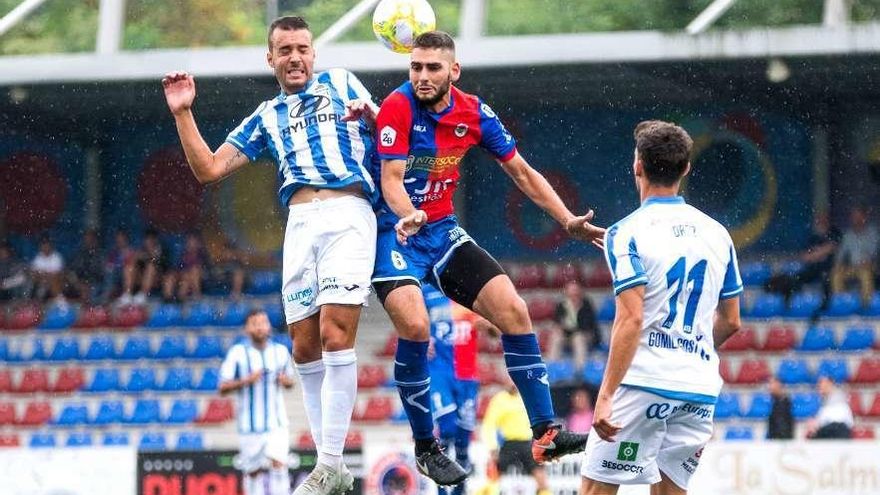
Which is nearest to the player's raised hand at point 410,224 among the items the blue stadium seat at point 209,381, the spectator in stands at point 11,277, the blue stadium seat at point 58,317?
the blue stadium seat at point 209,381

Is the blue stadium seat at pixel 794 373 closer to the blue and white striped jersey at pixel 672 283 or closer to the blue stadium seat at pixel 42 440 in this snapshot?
the blue stadium seat at pixel 42 440

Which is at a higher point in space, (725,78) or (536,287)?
(725,78)

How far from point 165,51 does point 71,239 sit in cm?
710

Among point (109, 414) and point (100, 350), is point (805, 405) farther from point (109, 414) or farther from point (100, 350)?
point (100, 350)

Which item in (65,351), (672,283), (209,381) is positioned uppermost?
(65,351)

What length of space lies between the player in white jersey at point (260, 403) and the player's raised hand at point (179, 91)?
24.0 ft

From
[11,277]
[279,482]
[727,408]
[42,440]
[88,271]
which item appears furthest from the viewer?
[11,277]

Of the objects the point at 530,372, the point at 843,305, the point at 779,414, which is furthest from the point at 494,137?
the point at 843,305

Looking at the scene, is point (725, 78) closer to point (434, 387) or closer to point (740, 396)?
point (740, 396)

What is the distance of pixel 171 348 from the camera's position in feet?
70.8

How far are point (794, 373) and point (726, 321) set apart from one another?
12.9 m

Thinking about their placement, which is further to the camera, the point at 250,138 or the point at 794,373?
the point at 794,373

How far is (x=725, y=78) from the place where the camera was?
19875mm

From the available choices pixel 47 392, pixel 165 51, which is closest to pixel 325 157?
pixel 165 51
